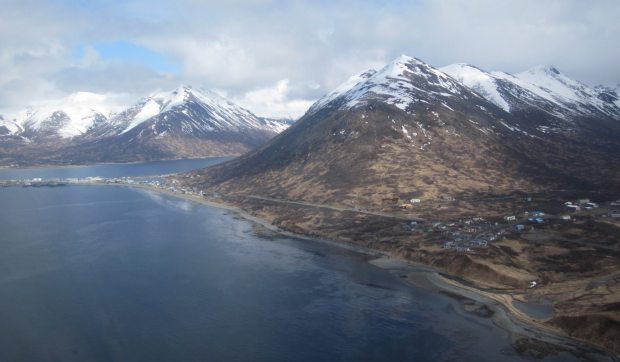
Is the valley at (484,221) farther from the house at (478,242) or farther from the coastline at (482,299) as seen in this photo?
the coastline at (482,299)

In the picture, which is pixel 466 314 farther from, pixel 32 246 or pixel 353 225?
pixel 32 246

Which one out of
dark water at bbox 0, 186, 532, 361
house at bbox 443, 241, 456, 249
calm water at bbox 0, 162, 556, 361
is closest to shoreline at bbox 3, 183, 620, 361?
calm water at bbox 0, 162, 556, 361

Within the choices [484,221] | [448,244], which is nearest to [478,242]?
[448,244]

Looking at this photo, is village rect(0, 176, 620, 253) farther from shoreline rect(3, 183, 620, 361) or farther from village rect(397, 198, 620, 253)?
shoreline rect(3, 183, 620, 361)

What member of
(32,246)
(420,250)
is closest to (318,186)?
(420,250)

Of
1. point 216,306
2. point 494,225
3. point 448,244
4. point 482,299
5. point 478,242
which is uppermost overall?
point 494,225

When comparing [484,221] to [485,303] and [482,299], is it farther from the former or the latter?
[485,303]

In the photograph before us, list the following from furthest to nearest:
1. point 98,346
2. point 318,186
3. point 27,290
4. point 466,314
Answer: point 318,186, point 27,290, point 466,314, point 98,346

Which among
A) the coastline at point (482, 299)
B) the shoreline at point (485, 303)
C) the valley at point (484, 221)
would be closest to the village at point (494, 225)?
the valley at point (484, 221)
